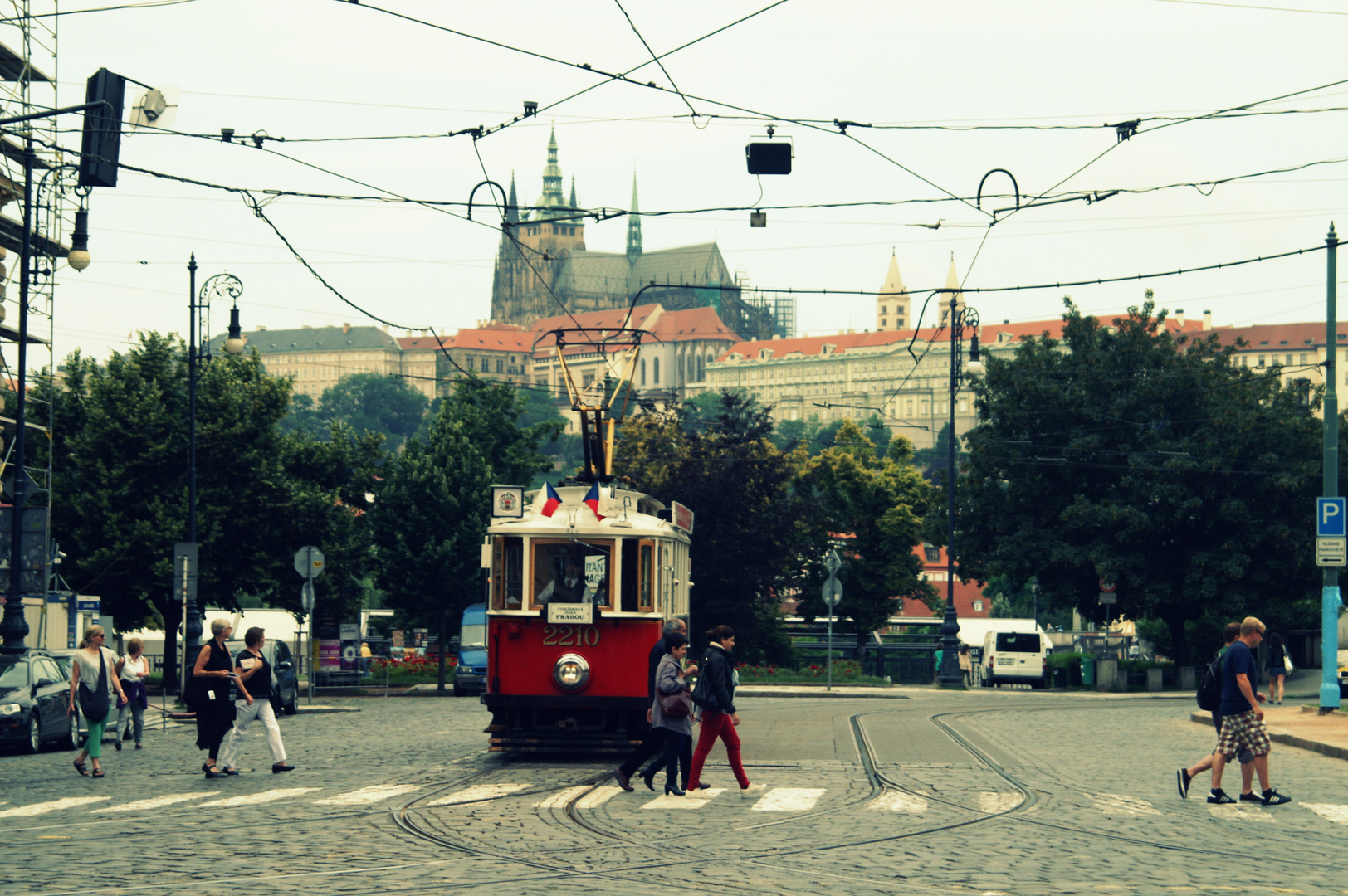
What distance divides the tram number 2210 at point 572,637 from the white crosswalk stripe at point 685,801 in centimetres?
295

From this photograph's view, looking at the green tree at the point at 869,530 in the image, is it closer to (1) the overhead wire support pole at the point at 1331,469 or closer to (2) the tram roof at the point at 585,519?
(1) the overhead wire support pole at the point at 1331,469

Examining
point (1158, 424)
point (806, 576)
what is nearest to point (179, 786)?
point (1158, 424)

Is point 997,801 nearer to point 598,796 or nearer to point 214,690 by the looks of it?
point 598,796

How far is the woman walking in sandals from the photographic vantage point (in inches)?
643

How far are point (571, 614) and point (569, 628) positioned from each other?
206 mm

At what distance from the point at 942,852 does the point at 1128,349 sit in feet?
121

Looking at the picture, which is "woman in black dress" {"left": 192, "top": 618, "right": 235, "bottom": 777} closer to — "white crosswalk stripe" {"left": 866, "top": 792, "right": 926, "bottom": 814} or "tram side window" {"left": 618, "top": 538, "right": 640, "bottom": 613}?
"tram side window" {"left": 618, "top": 538, "right": 640, "bottom": 613}

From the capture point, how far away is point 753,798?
45.4ft

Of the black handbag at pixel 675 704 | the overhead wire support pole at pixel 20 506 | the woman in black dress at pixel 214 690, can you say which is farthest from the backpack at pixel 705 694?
the overhead wire support pole at pixel 20 506

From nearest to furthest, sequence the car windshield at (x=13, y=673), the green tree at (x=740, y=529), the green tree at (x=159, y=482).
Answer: the car windshield at (x=13, y=673), the green tree at (x=159, y=482), the green tree at (x=740, y=529)

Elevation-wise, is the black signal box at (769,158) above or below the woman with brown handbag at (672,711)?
above

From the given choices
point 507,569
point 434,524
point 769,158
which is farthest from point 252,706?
point 434,524

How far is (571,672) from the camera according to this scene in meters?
17.0

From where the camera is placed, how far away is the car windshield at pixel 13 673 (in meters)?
19.5
